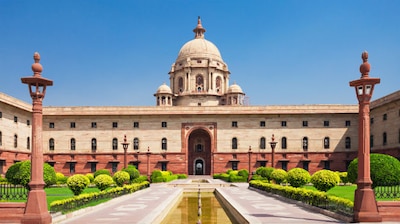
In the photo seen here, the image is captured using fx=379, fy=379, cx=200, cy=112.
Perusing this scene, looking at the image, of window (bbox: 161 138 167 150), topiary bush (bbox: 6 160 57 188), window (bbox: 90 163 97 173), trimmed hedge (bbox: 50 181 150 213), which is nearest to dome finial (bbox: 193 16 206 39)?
window (bbox: 161 138 167 150)

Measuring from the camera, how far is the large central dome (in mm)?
55200

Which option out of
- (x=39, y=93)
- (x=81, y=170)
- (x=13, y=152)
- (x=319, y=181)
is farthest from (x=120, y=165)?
(x=39, y=93)

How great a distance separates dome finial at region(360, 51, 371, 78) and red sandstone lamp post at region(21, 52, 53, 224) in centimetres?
972

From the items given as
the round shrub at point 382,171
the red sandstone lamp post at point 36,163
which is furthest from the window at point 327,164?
the red sandstone lamp post at point 36,163

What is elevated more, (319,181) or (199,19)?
(199,19)

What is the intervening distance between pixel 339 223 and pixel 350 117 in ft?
113

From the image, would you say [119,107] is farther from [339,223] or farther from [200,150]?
[339,223]

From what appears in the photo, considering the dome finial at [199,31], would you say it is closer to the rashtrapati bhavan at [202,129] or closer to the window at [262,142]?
the rashtrapati bhavan at [202,129]

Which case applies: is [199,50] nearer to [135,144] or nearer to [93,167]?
[135,144]

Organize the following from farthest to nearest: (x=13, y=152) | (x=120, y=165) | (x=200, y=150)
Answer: (x=200, y=150)
(x=120, y=165)
(x=13, y=152)

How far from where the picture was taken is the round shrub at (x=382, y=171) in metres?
16.4

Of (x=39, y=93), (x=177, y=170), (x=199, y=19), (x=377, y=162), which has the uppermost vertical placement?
(x=199, y=19)

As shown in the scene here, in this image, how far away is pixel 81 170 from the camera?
141 feet

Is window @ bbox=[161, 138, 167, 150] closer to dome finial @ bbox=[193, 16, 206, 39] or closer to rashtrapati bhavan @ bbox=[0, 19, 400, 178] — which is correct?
rashtrapati bhavan @ bbox=[0, 19, 400, 178]
